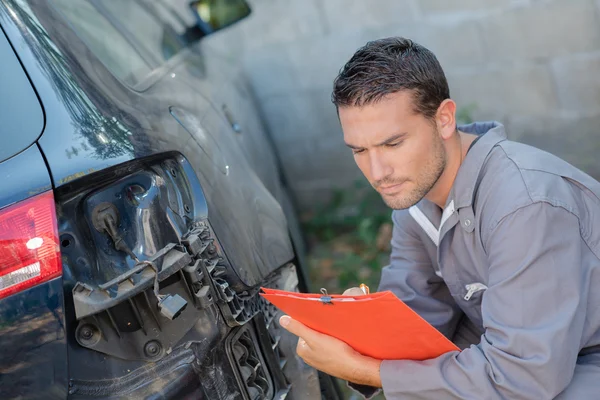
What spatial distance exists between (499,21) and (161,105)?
2470 mm

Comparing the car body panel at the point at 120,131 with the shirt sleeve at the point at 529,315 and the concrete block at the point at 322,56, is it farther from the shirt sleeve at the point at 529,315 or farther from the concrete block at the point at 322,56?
the concrete block at the point at 322,56

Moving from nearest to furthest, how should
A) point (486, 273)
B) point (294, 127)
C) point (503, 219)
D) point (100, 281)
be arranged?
point (100, 281)
point (503, 219)
point (486, 273)
point (294, 127)

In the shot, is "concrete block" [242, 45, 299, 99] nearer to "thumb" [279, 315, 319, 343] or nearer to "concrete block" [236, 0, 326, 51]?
"concrete block" [236, 0, 326, 51]

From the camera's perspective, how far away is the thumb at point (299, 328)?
205 cm

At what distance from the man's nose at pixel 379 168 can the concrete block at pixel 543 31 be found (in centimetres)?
226

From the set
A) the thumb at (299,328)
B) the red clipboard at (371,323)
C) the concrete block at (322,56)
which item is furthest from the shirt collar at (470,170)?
the concrete block at (322,56)

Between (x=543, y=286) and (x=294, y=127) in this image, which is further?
(x=294, y=127)

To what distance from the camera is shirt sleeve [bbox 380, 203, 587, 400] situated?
1.79 m

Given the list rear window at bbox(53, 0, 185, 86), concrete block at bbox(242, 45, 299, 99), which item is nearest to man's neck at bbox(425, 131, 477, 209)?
rear window at bbox(53, 0, 185, 86)

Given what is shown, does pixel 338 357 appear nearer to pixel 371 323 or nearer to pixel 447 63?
pixel 371 323

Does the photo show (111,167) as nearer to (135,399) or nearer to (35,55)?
(35,55)

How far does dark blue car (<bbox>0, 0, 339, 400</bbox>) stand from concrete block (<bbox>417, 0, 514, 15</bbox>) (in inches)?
92.7

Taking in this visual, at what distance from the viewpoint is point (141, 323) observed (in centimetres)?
179

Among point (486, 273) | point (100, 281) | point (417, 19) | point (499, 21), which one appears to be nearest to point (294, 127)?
point (417, 19)
